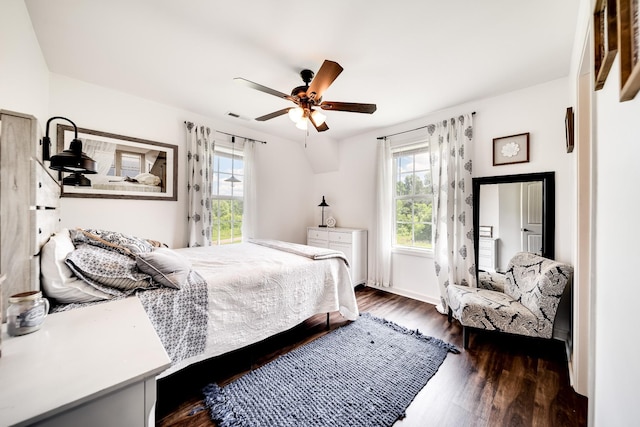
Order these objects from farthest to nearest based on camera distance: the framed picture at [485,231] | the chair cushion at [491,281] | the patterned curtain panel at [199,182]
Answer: the patterned curtain panel at [199,182] < the framed picture at [485,231] < the chair cushion at [491,281]

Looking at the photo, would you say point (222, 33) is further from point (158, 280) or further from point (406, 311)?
point (406, 311)

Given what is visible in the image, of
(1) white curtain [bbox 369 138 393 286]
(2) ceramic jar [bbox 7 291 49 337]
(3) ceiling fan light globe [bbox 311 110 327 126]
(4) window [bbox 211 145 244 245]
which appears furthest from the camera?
(1) white curtain [bbox 369 138 393 286]

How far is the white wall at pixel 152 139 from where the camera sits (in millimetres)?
2461

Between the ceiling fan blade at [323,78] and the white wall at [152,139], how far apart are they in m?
2.03

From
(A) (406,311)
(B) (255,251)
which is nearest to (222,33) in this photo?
(B) (255,251)

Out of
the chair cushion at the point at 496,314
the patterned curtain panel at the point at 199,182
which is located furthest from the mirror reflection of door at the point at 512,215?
the patterned curtain panel at the point at 199,182

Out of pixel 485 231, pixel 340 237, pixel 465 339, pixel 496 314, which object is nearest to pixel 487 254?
pixel 485 231

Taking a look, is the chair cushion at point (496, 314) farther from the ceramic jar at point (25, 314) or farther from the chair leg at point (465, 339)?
the ceramic jar at point (25, 314)

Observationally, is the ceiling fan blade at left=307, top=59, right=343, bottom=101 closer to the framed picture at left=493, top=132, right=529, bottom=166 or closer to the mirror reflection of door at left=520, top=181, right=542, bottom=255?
the framed picture at left=493, top=132, right=529, bottom=166

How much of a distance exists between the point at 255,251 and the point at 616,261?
2605 millimetres

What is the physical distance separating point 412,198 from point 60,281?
141 inches

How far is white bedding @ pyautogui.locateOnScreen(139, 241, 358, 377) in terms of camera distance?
1.52 metres

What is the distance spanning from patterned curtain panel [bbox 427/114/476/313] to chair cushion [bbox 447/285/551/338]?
0.49 m

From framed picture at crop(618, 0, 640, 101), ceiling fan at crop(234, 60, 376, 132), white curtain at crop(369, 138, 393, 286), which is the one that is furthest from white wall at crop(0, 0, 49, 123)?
white curtain at crop(369, 138, 393, 286)
